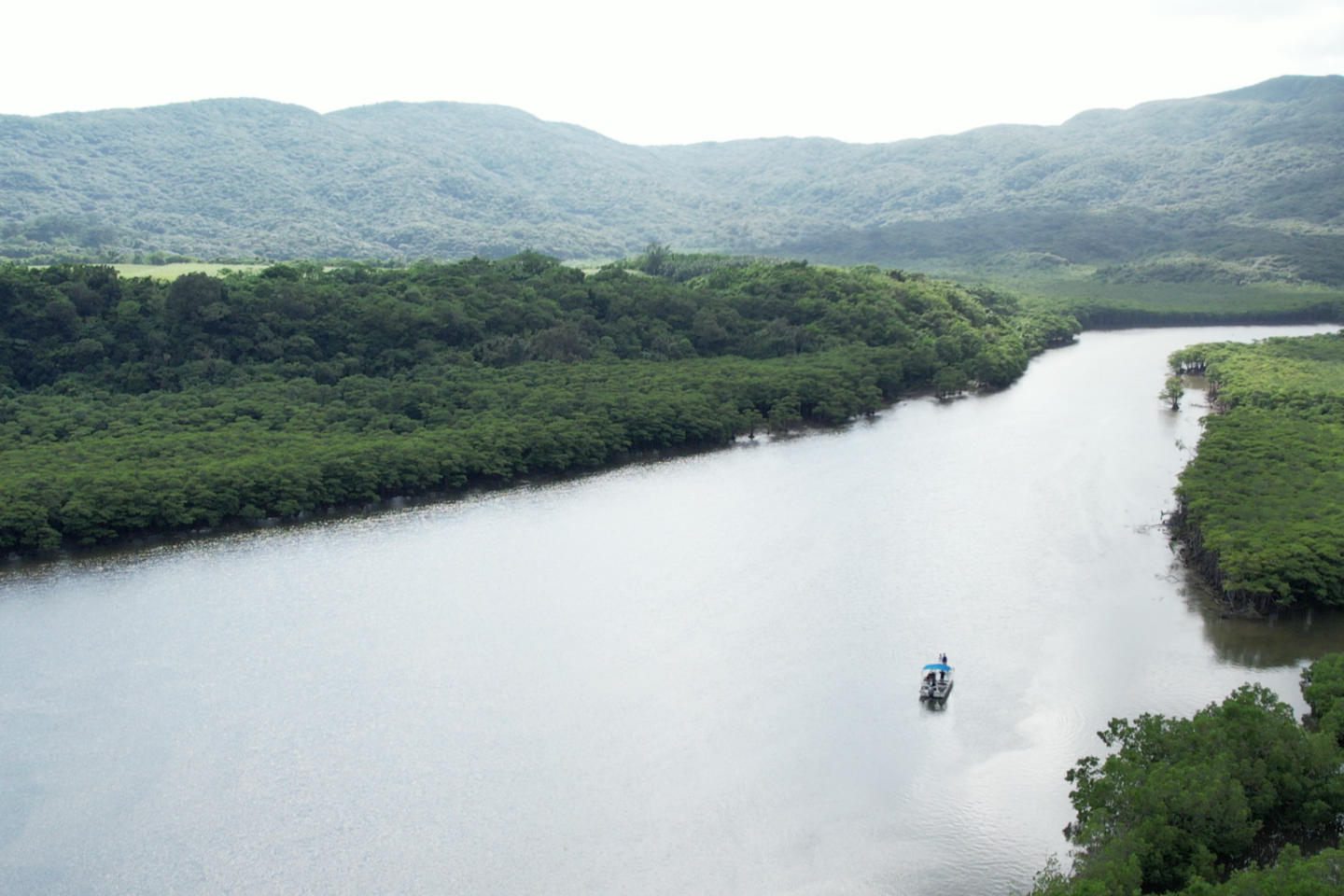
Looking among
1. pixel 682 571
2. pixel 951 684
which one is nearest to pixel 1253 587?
pixel 951 684

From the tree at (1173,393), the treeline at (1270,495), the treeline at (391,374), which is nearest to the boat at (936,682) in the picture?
the treeline at (1270,495)

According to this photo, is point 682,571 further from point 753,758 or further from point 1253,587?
point 1253,587

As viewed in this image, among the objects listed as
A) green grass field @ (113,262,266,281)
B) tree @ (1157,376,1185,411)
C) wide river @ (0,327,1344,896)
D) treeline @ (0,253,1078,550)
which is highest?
green grass field @ (113,262,266,281)

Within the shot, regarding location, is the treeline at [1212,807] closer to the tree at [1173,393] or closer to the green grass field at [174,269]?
the tree at [1173,393]

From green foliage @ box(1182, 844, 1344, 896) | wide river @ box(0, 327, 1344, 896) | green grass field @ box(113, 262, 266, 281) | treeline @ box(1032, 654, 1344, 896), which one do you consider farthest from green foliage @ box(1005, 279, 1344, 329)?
green foliage @ box(1182, 844, 1344, 896)

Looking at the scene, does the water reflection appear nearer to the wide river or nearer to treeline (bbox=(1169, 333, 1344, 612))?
the wide river

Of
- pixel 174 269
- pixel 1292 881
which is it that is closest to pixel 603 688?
pixel 1292 881

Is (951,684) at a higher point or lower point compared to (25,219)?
lower

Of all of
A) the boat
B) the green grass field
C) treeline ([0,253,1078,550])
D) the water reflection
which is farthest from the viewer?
the green grass field
